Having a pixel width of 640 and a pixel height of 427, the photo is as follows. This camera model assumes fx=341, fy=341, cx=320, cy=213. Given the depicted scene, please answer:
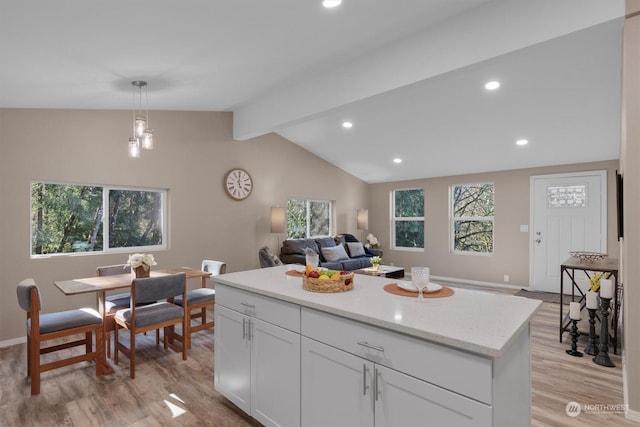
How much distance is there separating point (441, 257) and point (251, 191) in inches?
158

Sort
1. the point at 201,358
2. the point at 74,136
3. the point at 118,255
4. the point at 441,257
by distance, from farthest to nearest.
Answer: the point at 441,257
the point at 118,255
the point at 74,136
the point at 201,358

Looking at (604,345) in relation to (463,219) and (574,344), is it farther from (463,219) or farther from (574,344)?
(463,219)

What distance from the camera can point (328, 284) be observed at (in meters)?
1.88

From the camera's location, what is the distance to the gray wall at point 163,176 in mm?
3432

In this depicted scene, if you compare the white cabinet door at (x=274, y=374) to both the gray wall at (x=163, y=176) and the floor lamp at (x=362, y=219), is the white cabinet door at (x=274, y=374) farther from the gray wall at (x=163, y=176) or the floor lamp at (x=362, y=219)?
the floor lamp at (x=362, y=219)

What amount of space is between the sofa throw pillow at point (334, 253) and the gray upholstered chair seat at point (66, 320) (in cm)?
392

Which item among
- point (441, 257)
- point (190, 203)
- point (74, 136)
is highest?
point (74, 136)

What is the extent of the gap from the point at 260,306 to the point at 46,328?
1.77 m

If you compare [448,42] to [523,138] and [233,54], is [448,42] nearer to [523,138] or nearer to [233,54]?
[233,54]

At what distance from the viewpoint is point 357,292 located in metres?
1.92

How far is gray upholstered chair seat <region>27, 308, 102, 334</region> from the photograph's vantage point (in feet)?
8.36

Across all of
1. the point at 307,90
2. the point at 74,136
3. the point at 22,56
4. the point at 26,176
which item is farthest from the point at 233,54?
the point at 26,176

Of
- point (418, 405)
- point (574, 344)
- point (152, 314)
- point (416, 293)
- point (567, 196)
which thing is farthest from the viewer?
point (567, 196)

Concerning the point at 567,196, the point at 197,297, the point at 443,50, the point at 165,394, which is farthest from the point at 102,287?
the point at 567,196
